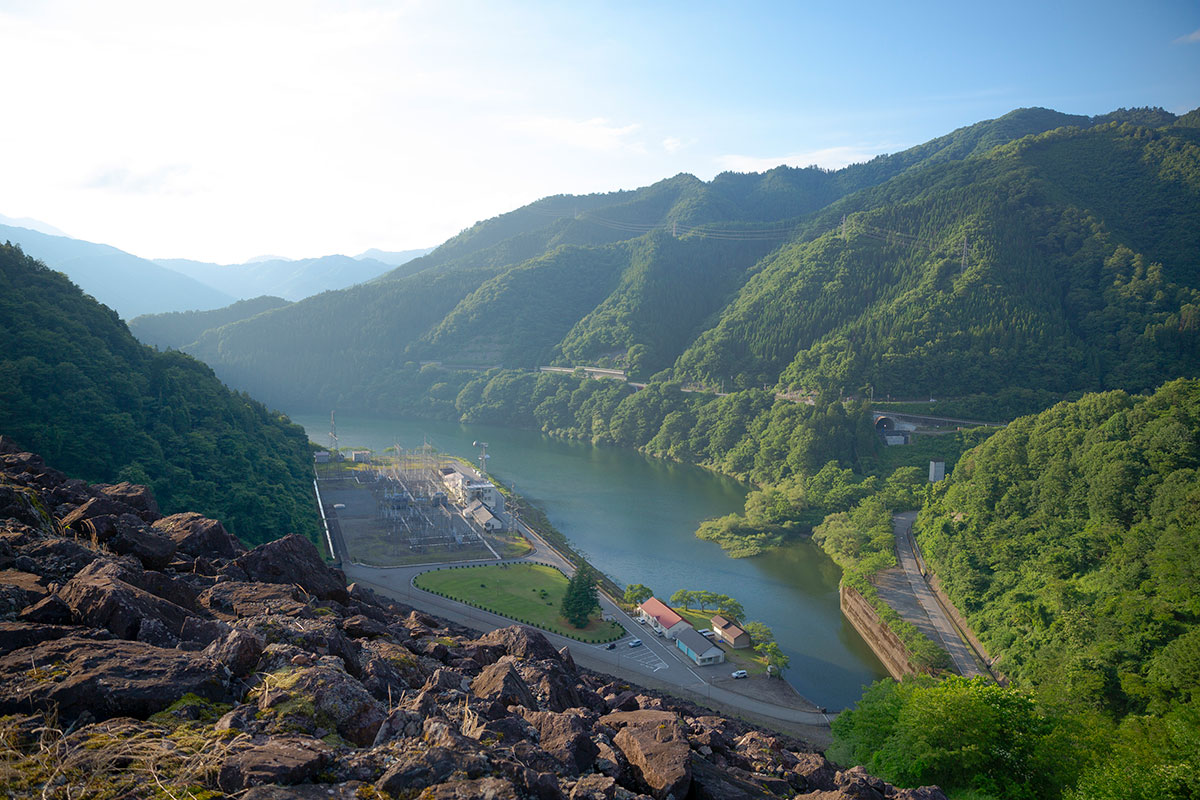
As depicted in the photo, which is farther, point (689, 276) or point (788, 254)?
point (689, 276)

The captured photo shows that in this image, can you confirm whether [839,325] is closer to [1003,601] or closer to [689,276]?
[689,276]

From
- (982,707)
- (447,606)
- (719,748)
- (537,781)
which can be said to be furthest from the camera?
(447,606)

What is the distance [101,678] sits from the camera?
346 cm

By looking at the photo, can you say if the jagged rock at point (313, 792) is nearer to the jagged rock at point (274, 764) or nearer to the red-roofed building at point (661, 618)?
the jagged rock at point (274, 764)

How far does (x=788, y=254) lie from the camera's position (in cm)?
7594

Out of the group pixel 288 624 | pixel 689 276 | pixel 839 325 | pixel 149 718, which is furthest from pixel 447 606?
pixel 689 276

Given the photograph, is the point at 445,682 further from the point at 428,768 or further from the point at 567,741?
the point at 428,768

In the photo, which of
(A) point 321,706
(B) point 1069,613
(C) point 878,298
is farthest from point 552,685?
(C) point 878,298

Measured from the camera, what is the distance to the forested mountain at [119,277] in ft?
498

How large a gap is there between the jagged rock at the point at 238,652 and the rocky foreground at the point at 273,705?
1 cm

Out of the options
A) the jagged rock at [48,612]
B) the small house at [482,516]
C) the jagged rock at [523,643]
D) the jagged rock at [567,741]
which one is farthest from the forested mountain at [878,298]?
the jagged rock at [48,612]

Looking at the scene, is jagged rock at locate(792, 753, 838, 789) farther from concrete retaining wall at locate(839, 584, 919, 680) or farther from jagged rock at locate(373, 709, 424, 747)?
concrete retaining wall at locate(839, 584, 919, 680)

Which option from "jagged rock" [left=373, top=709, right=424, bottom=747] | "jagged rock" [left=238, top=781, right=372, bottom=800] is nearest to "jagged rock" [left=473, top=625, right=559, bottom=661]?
"jagged rock" [left=373, top=709, right=424, bottom=747]

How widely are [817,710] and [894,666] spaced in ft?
13.5
